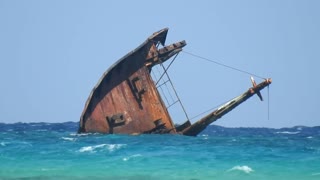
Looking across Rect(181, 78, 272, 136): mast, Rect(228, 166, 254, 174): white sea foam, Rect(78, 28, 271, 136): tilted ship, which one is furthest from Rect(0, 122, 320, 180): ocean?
Rect(181, 78, 272, 136): mast

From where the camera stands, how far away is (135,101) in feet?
84.6

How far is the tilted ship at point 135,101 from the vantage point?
25.7 meters

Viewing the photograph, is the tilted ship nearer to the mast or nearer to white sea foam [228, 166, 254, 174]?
the mast

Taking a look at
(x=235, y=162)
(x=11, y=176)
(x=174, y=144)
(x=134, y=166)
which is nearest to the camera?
(x=11, y=176)

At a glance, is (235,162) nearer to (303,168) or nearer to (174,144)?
(303,168)

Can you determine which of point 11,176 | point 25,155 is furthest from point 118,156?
point 11,176

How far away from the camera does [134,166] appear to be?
645 inches

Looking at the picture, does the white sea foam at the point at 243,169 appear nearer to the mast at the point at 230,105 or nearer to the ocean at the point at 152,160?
the ocean at the point at 152,160

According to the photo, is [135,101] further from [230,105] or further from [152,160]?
[152,160]

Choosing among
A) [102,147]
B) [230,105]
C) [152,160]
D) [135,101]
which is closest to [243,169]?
[152,160]

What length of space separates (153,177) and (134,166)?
6.16 ft

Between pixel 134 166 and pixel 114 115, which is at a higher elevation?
pixel 114 115

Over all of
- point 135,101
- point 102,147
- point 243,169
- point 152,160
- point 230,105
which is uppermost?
point 135,101

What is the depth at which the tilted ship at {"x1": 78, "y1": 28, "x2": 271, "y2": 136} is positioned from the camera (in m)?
25.7
